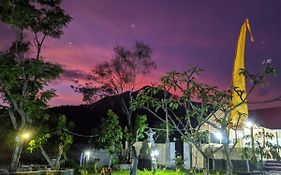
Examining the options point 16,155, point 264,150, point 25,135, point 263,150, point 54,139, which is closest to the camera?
point 263,150

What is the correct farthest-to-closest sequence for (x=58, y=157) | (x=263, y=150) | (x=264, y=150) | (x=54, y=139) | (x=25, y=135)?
(x=54, y=139) < (x=58, y=157) < (x=25, y=135) < (x=264, y=150) < (x=263, y=150)

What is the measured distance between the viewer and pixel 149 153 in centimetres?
2028

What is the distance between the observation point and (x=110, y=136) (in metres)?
20.9

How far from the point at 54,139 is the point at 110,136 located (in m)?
3.91

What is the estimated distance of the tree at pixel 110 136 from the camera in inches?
819

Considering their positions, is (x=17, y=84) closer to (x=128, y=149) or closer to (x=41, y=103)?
(x=41, y=103)

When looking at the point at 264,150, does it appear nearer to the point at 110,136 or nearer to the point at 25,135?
the point at 25,135

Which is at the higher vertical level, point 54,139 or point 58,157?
point 54,139

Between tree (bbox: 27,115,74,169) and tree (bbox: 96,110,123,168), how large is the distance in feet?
8.83

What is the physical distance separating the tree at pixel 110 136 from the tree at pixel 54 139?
8.83ft

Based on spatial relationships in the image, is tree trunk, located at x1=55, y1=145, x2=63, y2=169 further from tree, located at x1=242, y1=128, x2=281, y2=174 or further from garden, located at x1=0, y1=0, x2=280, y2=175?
tree, located at x1=242, y1=128, x2=281, y2=174

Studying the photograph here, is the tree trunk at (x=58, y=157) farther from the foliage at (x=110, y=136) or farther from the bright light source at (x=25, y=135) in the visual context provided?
the foliage at (x=110, y=136)

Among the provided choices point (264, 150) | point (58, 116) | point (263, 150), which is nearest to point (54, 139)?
point (58, 116)

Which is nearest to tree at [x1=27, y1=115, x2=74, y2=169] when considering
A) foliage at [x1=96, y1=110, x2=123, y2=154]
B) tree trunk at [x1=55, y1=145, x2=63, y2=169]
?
tree trunk at [x1=55, y1=145, x2=63, y2=169]
